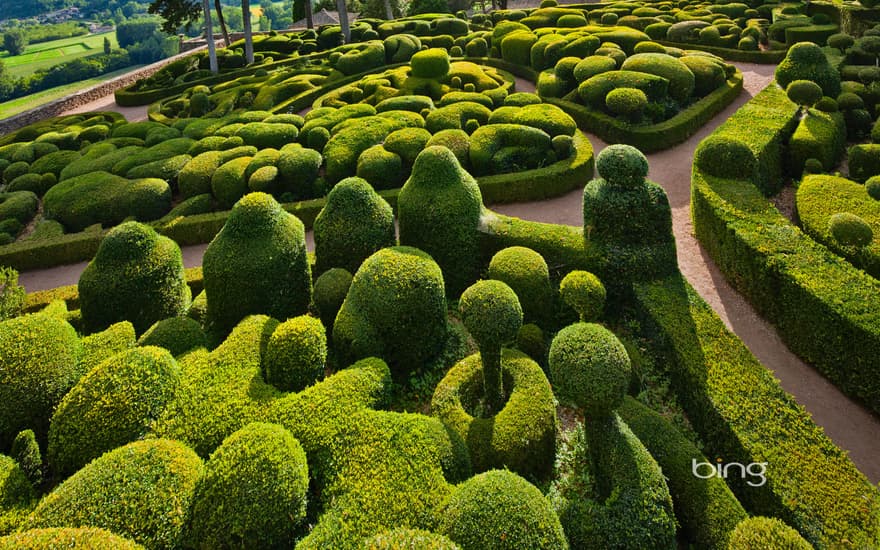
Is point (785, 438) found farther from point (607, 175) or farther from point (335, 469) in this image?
point (335, 469)

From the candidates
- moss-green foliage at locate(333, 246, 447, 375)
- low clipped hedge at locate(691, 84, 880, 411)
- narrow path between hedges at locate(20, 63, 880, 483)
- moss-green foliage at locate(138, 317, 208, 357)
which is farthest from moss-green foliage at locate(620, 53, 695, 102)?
moss-green foliage at locate(138, 317, 208, 357)

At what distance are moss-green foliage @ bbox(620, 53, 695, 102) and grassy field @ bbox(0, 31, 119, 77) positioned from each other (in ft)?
336

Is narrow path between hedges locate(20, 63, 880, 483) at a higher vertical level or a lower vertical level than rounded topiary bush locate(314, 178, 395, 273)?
lower

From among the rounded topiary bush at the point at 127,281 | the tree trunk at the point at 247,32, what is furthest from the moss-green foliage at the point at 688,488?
the tree trunk at the point at 247,32

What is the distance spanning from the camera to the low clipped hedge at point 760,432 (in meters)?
6.20

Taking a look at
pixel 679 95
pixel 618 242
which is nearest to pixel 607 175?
pixel 618 242

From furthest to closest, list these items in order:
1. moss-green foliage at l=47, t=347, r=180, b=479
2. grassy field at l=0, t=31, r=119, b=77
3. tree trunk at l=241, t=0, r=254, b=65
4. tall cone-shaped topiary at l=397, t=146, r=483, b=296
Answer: grassy field at l=0, t=31, r=119, b=77, tree trunk at l=241, t=0, r=254, b=65, tall cone-shaped topiary at l=397, t=146, r=483, b=296, moss-green foliage at l=47, t=347, r=180, b=479

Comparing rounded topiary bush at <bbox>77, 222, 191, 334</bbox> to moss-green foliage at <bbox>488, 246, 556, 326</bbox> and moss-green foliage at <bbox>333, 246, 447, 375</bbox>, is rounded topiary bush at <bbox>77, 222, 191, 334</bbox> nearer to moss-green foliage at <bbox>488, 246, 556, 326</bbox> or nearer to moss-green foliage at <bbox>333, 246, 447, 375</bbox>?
moss-green foliage at <bbox>333, 246, 447, 375</bbox>

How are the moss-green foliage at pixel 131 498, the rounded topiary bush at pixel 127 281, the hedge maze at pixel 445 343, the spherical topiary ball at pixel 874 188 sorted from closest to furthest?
the moss-green foliage at pixel 131 498 < the hedge maze at pixel 445 343 < the rounded topiary bush at pixel 127 281 < the spherical topiary ball at pixel 874 188

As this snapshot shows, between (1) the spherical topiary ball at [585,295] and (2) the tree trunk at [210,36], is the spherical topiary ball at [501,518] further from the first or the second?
(2) the tree trunk at [210,36]

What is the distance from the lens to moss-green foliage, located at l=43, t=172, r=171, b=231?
16.5 metres

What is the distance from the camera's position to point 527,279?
961 cm

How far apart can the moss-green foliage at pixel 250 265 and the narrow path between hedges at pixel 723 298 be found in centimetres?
542

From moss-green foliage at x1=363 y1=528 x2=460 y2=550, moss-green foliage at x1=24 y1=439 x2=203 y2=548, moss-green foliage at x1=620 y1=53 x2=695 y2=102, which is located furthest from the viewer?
moss-green foliage at x1=620 y1=53 x2=695 y2=102
